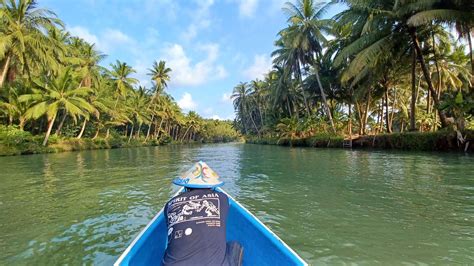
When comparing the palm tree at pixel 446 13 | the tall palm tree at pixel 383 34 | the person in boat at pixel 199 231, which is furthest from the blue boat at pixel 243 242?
the tall palm tree at pixel 383 34

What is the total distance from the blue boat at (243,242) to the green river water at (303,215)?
0.93 metres

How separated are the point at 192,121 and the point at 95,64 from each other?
4537cm

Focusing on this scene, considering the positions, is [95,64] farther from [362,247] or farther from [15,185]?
[362,247]

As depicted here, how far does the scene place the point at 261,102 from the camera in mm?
68688

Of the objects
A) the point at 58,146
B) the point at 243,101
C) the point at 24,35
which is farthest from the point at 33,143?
the point at 243,101

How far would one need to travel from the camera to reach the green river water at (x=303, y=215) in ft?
14.3

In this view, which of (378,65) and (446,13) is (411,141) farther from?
(446,13)

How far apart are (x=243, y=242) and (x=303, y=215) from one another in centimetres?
251

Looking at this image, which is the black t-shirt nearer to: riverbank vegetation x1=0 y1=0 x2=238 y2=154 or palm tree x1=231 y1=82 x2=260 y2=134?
riverbank vegetation x1=0 y1=0 x2=238 y2=154

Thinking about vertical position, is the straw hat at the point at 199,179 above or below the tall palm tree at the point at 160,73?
below

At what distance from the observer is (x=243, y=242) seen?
157 inches

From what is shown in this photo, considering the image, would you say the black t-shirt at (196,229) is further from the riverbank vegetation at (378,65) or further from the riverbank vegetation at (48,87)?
the riverbank vegetation at (48,87)

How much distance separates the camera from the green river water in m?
4.36

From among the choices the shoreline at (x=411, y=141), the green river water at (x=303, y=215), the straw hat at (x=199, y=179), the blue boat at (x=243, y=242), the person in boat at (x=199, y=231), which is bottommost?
the green river water at (x=303, y=215)
